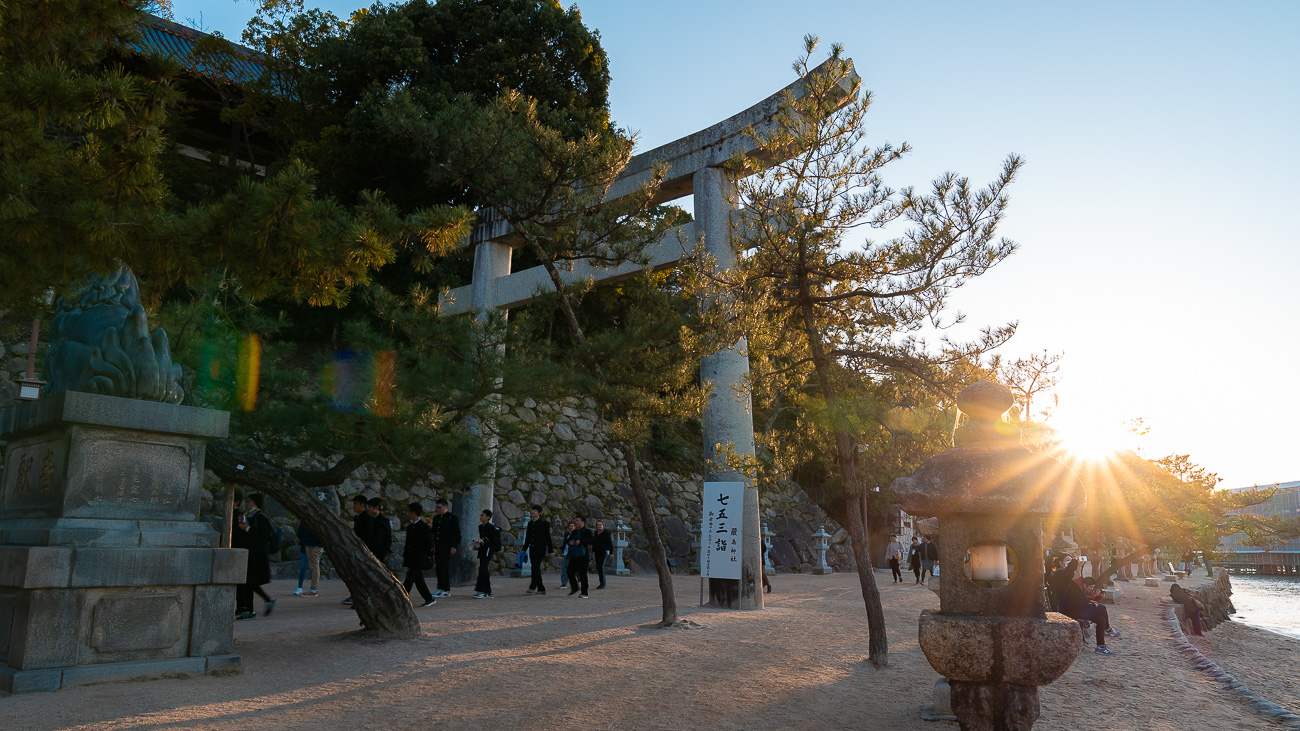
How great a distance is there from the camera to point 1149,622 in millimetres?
13797

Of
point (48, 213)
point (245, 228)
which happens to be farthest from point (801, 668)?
point (48, 213)

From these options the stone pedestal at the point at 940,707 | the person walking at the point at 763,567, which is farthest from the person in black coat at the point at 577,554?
the stone pedestal at the point at 940,707

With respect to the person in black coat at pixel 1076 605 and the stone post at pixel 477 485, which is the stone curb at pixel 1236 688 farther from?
the stone post at pixel 477 485

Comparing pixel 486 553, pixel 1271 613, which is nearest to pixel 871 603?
pixel 486 553

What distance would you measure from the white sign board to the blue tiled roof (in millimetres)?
14426

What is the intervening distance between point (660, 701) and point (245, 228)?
4.34 m

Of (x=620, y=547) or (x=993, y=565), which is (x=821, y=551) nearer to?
(x=620, y=547)

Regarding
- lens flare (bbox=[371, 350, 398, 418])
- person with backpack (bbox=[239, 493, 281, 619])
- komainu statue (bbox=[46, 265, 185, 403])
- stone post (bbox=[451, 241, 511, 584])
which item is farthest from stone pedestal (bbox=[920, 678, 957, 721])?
stone post (bbox=[451, 241, 511, 584])

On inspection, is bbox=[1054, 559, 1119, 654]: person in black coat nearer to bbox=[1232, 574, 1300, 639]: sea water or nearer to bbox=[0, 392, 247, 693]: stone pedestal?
bbox=[0, 392, 247, 693]: stone pedestal

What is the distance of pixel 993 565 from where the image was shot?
3.86m

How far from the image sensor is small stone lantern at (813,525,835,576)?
21234 millimetres

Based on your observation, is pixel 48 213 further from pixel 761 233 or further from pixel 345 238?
pixel 761 233

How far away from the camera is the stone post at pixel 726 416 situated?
1031cm

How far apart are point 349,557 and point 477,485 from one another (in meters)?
6.35
